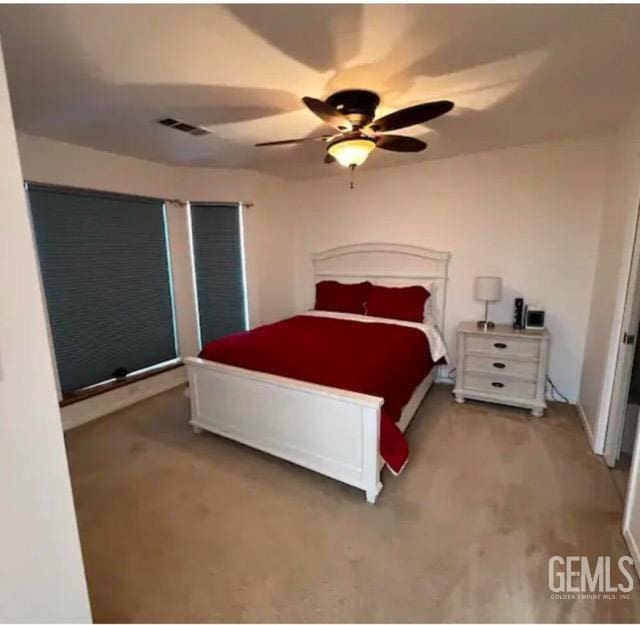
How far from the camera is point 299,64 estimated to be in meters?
1.74

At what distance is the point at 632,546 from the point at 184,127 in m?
3.59

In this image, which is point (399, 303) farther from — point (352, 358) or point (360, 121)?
point (360, 121)

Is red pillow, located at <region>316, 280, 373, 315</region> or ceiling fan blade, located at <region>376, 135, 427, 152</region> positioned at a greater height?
ceiling fan blade, located at <region>376, 135, 427, 152</region>

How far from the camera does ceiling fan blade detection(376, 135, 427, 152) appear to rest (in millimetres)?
2178

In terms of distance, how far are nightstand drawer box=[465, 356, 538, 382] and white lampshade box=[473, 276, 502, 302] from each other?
54 centimetres

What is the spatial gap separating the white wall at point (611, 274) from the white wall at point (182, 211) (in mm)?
3188

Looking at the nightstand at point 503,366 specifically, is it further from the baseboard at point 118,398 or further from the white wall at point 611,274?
the baseboard at point 118,398

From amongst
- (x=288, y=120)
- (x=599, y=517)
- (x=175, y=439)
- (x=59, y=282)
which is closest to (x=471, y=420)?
(x=599, y=517)

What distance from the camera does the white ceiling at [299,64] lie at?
1.38 m

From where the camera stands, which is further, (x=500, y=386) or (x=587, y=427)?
(x=500, y=386)

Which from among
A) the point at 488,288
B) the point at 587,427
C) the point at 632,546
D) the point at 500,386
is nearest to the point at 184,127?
the point at 488,288

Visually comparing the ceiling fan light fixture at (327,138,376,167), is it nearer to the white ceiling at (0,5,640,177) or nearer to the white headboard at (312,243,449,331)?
the white ceiling at (0,5,640,177)

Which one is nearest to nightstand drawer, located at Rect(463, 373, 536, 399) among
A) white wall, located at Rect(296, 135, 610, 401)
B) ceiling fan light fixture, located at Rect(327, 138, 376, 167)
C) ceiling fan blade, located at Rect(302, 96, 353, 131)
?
white wall, located at Rect(296, 135, 610, 401)

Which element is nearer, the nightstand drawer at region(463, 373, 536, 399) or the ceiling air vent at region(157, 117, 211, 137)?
the ceiling air vent at region(157, 117, 211, 137)
